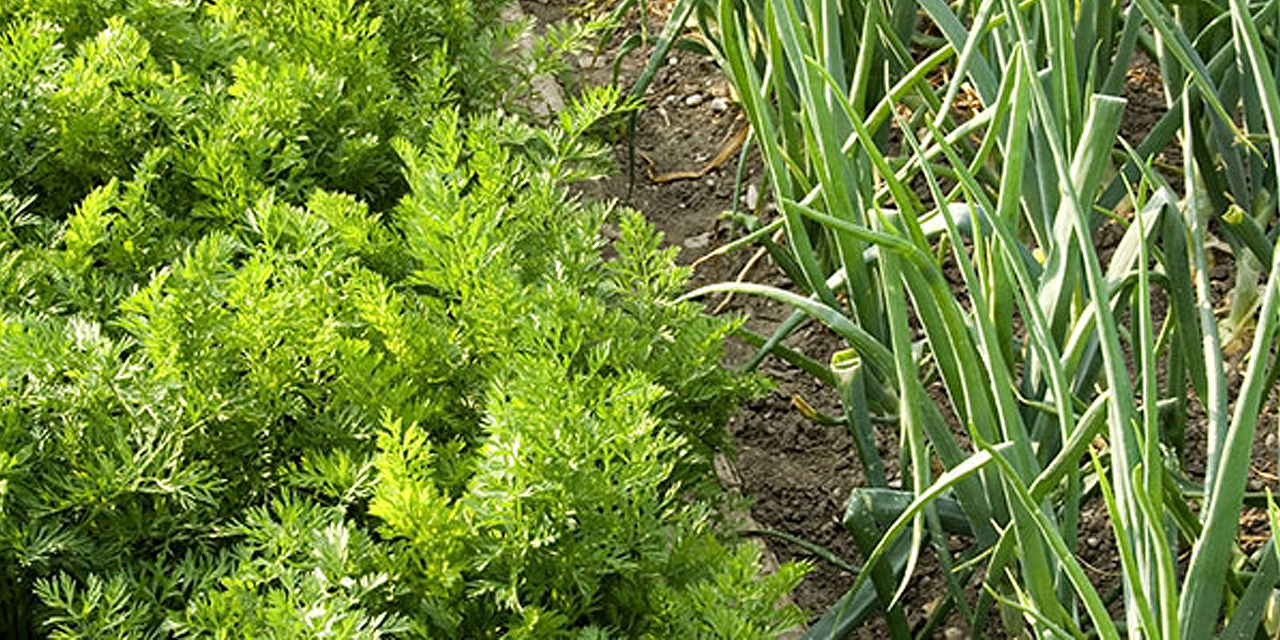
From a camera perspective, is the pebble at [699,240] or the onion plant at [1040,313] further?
the pebble at [699,240]

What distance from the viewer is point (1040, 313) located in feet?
4.58

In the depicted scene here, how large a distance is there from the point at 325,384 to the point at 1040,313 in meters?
0.73

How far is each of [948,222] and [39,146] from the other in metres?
1.22

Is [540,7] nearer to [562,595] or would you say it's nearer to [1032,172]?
[1032,172]

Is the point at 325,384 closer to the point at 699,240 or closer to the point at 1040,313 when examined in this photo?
the point at 1040,313

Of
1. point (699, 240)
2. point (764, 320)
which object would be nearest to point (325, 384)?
point (764, 320)

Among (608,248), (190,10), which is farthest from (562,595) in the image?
(608,248)

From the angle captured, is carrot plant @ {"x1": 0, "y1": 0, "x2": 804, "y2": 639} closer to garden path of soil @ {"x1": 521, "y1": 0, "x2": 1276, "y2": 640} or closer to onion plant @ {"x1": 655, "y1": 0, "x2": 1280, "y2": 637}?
onion plant @ {"x1": 655, "y1": 0, "x2": 1280, "y2": 637}

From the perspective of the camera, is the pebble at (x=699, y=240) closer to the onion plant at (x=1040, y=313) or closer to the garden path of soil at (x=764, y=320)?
the garden path of soil at (x=764, y=320)

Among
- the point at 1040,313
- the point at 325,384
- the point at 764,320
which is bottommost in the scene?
the point at 764,320

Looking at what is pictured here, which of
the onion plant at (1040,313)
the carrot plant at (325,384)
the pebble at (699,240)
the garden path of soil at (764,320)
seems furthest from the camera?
the pebble at (699,240)

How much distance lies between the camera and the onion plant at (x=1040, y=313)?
1.37m

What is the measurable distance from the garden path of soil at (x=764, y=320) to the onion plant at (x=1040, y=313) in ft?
0.43

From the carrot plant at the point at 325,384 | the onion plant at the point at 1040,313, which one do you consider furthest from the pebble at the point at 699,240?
the carrot plant at the point at 325,384
